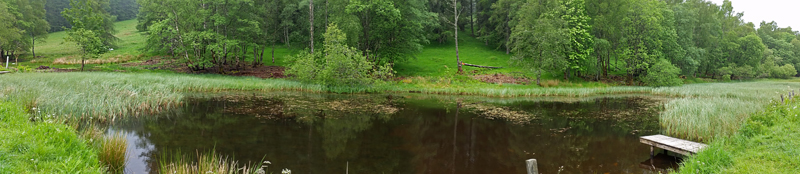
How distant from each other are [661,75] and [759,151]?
115ft

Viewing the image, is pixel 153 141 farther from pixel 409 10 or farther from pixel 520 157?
pixel 409 10

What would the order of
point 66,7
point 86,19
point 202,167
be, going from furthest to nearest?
point 66,7 < point 86,19 < point 202,167

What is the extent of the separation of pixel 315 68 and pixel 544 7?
25.9 m

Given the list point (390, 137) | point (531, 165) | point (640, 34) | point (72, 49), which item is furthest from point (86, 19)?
point (640, 34)

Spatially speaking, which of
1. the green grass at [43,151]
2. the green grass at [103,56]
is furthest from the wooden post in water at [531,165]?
the green grass at [103,56]

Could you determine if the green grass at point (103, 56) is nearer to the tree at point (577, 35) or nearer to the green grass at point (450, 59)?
the green grass at point (450, 59)

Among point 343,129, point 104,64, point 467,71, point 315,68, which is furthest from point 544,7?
point 104,64

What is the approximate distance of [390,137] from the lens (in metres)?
11.5

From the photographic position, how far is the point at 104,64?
39219 millimetres

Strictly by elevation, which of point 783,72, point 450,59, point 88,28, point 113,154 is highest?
point 88,28

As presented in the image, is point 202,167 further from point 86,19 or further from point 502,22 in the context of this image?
point 86,19

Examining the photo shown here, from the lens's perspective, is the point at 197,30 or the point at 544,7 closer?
the point at 197,30

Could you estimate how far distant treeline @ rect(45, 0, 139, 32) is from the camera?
75.8 meters

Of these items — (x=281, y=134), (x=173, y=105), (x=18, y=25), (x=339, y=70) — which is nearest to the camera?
(x=281, y=134)
